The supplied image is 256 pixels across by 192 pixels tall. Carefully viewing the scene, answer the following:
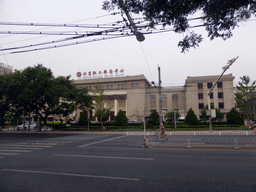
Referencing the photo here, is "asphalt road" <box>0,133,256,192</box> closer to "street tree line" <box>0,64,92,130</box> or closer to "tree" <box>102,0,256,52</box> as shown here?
"tree" <box>102,0,256,52</box>

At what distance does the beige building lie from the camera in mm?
46281

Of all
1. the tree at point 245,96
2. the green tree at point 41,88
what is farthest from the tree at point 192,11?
the tree at point 245,96

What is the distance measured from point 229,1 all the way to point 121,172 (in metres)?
6.45

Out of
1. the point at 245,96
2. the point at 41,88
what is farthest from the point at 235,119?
the point at 41,88

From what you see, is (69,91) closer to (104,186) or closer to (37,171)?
(37,171)

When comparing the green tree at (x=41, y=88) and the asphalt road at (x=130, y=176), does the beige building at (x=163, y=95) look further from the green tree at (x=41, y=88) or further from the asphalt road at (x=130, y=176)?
the asphalt road at (x=130, y=176)

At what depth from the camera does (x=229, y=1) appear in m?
4.76

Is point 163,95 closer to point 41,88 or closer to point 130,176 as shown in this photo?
point 41,88

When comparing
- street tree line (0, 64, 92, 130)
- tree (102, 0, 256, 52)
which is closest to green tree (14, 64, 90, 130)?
street tree line (0, 64, 92, 130)

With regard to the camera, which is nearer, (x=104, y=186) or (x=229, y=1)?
(x=229, y=1)

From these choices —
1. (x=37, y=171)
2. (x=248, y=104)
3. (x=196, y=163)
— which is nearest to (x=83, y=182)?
(x=37, y=171)

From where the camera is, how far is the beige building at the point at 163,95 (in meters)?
46.3

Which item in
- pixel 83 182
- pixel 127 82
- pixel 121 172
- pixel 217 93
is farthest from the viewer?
pixel 127 82

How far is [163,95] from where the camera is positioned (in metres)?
53.5
